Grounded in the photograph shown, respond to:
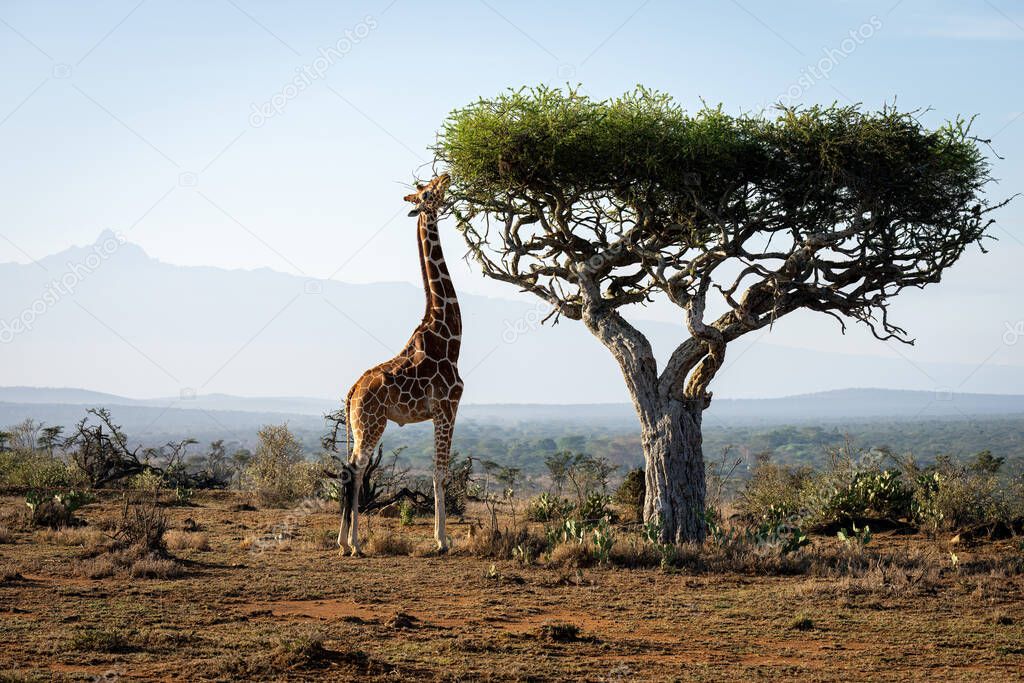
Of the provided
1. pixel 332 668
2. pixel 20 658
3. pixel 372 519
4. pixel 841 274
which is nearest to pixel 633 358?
pixel 841 274

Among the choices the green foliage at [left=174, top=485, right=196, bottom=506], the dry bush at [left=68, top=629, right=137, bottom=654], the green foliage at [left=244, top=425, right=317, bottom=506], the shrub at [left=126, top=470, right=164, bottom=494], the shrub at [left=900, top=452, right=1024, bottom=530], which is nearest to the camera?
the dry bush at [left=68, top=629, right=137, bottom=654]

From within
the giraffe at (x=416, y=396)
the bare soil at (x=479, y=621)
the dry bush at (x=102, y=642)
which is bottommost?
the bare soil at (x=479, y=621)

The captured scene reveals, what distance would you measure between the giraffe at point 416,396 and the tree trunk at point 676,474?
3245 millimetres

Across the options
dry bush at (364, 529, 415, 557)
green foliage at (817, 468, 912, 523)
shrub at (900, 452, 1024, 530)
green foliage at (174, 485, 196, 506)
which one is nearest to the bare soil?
dry bush at (364, 529, 415, 557)

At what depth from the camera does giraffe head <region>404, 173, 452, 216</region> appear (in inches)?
634

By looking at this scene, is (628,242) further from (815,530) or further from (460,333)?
(815,530)

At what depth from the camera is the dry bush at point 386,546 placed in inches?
603

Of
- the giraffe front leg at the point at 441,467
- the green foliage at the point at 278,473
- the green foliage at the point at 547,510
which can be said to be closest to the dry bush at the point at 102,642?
the giraffe front leg at the point at 441,467

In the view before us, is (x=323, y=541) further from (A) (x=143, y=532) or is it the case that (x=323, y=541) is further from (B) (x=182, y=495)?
(B) (x=182, y=495)

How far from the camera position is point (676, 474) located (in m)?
15.5

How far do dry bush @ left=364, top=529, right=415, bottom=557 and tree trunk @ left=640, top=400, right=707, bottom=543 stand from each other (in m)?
3.97

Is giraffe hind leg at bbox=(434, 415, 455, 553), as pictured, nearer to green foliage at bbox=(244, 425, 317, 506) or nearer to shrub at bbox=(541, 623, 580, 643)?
shrub at bbox=(541, 623, 580, 643)

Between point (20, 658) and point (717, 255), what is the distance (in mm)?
11121

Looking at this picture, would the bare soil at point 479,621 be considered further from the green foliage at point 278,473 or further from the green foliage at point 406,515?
the green foliage at point 278,473
